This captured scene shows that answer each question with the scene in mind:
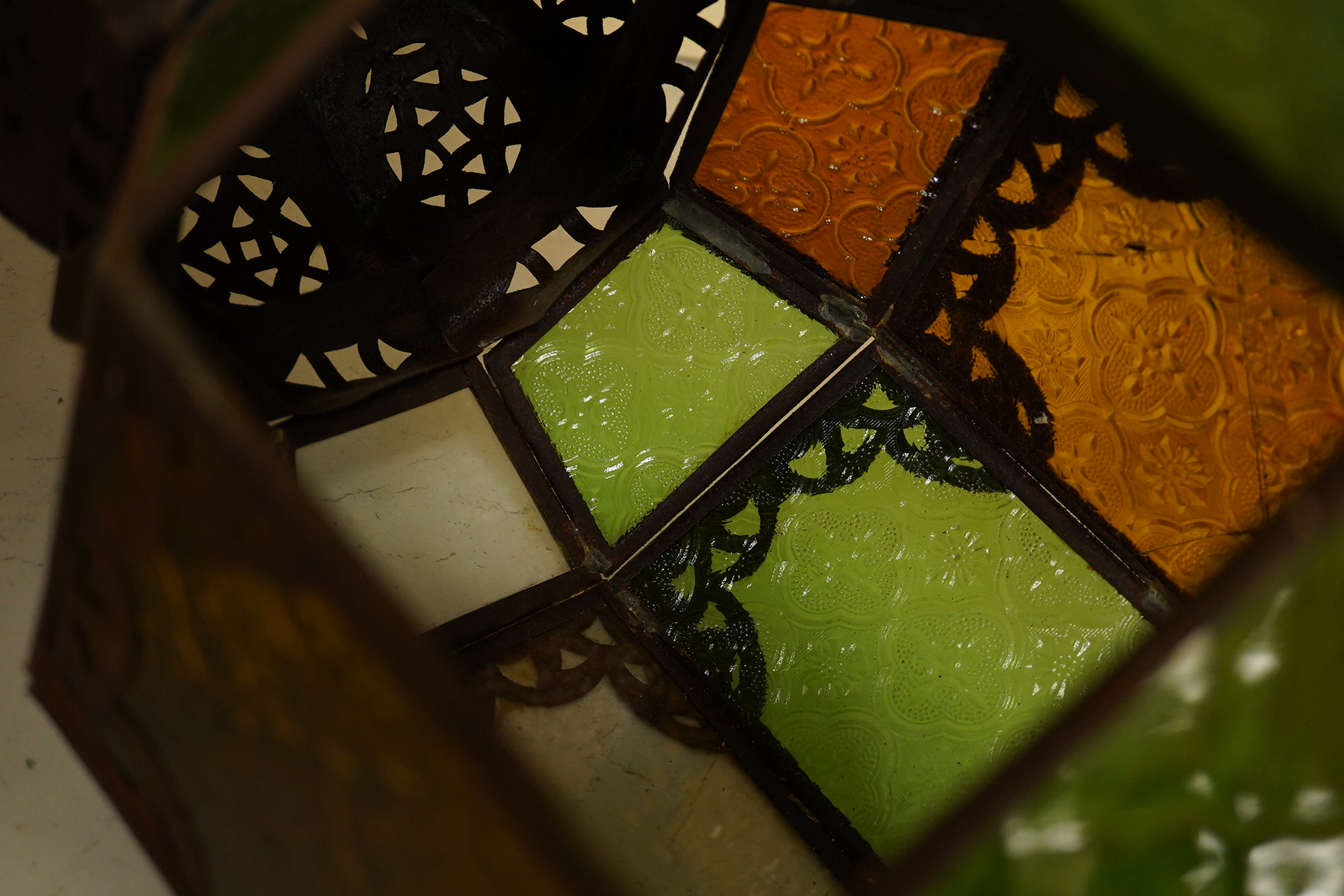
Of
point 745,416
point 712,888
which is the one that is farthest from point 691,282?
point 712,888

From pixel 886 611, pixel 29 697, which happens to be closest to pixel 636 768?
pixel 886 611

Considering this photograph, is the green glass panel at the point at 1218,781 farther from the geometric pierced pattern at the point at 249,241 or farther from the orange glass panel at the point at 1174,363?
the geometric pierced pattern at the point at 249,241

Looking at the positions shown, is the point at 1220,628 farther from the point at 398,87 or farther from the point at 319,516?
the point at 398,87

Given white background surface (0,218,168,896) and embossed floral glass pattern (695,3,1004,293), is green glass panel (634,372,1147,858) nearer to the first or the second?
embossed floral glass pattern (695,3,1004,293)

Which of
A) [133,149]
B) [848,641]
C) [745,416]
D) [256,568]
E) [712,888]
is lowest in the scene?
[712,888]

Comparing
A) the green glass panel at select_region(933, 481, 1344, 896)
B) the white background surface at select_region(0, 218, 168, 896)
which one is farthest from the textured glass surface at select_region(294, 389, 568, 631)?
the green glass panel at select_region(933, 481, 1344, 896)

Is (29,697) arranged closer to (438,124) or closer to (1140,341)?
(438,124)
